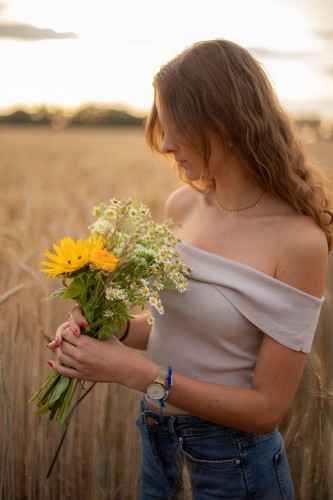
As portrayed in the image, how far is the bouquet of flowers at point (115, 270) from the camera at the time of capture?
113 cm

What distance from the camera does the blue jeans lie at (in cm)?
125

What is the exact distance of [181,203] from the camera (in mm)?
1636

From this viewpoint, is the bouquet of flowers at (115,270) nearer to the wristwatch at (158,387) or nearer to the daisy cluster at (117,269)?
the daisy cluster at (117,269)

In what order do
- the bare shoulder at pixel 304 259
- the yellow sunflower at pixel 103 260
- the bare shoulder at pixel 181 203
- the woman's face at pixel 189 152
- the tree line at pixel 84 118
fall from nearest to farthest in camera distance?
the yellow sunflower at pixel 103 260 < the bare shoulder at pixel 304 259 < the woman's face at pixel 189 152 < the bare shoulder at pixel 181 203 < the tree line at pixel 84 118

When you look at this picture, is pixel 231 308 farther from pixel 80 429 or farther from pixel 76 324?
pixel 80 429

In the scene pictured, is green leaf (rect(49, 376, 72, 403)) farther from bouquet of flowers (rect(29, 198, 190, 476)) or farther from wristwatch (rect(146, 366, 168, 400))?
wristwatch (rect(146, 366, 168, 400))

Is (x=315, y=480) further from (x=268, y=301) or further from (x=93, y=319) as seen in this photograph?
(x=93, y=319)

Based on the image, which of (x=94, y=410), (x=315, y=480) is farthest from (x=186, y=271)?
(x=94, y=410)

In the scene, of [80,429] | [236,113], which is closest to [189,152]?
[236,113]

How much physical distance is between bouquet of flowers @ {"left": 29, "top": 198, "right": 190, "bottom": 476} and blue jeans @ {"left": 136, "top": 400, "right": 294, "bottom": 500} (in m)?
0.27

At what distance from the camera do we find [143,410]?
4.57 feet

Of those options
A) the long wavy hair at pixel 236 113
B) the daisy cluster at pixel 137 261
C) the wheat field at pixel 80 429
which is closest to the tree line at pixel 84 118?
the wheat field at pixel 80 429

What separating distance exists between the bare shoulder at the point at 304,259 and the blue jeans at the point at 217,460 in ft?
1.23

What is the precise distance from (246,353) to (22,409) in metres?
0.88
